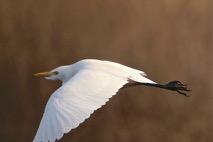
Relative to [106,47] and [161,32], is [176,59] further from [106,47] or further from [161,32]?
[106,47]

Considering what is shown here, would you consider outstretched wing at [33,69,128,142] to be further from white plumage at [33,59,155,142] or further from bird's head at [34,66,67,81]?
bird's head at [34,66,67,81]

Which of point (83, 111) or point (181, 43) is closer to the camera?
point (83, 111)

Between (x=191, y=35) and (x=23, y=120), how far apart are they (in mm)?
833

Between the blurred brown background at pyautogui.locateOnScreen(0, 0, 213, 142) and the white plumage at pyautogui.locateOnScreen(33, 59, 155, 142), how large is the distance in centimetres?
53

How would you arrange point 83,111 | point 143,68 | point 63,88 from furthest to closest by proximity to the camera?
point 143,68 < point 63,88 < point 83,111

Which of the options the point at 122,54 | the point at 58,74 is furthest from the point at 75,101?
the point at 122,54

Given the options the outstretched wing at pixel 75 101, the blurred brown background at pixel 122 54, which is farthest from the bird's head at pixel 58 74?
the blurred brown background at pixel 122 54

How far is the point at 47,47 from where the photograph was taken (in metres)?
2.58

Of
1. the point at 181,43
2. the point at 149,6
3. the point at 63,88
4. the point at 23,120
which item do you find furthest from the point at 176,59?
the point at 63,88

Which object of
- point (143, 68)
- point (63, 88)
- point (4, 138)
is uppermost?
point (63, 88)

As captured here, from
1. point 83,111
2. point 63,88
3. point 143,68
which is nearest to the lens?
point 83,111

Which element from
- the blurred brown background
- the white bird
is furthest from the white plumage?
the blurred brown background

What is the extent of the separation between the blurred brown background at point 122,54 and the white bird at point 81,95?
0.50 meters

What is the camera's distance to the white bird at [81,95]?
1.50 m
